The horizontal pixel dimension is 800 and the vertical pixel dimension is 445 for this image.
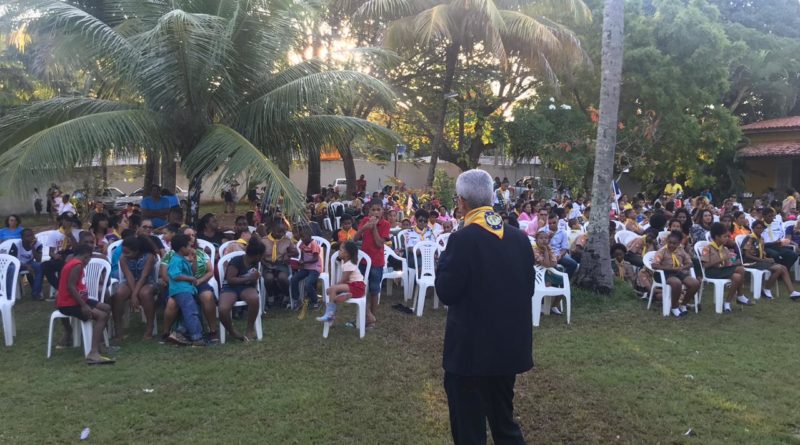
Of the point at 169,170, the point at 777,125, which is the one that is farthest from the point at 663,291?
the point at 777,125

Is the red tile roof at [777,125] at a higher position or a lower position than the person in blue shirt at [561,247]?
higher

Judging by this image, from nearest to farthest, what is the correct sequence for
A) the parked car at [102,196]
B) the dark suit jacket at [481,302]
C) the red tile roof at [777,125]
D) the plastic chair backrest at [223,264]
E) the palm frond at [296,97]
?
the dark suit jacket at [481,302] → the plastic chair backrest at [223,264] → the palm frond at [296,97] → the parked car at [102,196] → the red tile roof at [777,125]

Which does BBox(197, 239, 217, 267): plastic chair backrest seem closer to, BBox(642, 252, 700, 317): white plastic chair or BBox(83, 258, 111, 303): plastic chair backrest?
BBox(83, 258, 111, 303): plastic chair backrest

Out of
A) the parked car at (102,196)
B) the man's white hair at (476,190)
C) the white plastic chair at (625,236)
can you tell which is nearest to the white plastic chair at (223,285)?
the man's white hair at (476,190)

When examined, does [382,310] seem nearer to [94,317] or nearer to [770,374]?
[94,317]

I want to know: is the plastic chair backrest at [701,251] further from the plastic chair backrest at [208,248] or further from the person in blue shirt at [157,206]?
the person in blue shirt at [157,206]

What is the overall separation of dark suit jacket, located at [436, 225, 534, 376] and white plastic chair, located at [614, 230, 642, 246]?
7.62 m

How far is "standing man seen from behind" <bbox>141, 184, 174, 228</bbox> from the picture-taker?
32.2 feet

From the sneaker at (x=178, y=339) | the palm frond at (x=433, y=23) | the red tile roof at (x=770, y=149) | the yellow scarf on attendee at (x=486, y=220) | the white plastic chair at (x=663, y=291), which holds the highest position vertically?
the palm frond at (x=433, y=23)

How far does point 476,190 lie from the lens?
10.2ft

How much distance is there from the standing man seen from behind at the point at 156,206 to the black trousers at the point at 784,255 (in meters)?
10.2

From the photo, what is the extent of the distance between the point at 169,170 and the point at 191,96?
2.26 metres

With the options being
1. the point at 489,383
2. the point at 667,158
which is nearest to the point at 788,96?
the point at 667,158

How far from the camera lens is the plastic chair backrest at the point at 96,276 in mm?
6254
